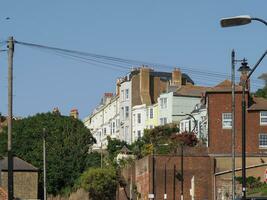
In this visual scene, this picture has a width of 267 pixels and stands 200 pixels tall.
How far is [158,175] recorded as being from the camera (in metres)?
70.1

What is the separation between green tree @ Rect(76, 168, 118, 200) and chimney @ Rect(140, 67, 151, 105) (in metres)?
36.1

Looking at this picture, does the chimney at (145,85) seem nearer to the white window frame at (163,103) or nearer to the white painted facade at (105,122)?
the white window frame at (163,103)

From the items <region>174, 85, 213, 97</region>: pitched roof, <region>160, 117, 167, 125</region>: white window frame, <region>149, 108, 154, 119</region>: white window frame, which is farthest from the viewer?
<region>149, 108, 154, 119</region>: white window frame

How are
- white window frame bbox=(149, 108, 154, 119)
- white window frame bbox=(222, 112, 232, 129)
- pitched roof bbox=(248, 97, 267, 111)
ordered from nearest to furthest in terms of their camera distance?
white window frame bbox=(222, 112, 232, 129) < pitched roof bbox=(248, 97, 267, 111) < white window frame bbox=(149, 108, 154, 119)


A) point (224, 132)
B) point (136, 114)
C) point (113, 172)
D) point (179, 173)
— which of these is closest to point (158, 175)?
point (179, 173)

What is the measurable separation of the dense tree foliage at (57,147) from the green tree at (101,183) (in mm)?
16191

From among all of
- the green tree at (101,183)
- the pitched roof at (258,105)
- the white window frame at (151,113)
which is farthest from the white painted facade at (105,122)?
the pitched roof at (258,105)

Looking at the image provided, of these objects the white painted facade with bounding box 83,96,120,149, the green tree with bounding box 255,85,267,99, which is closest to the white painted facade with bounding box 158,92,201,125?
the green tree with bounding box 255,85,267,99

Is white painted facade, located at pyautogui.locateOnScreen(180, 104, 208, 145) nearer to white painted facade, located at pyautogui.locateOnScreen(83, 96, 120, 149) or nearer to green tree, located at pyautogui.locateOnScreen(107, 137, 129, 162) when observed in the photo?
green tree, located at pyautogui.locateOnScreen(107, 137, 129, 162)

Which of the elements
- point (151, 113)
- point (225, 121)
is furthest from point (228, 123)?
point (151, 113)

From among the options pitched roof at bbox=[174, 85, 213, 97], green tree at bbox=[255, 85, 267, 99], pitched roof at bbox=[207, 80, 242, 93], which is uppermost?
pitched roof at bbox=[174, 85, 213, 97]

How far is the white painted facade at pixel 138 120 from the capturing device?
11938cm

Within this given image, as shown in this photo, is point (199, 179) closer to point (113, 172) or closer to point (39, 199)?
point (113, 172)

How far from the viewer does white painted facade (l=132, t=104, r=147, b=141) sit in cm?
11938
